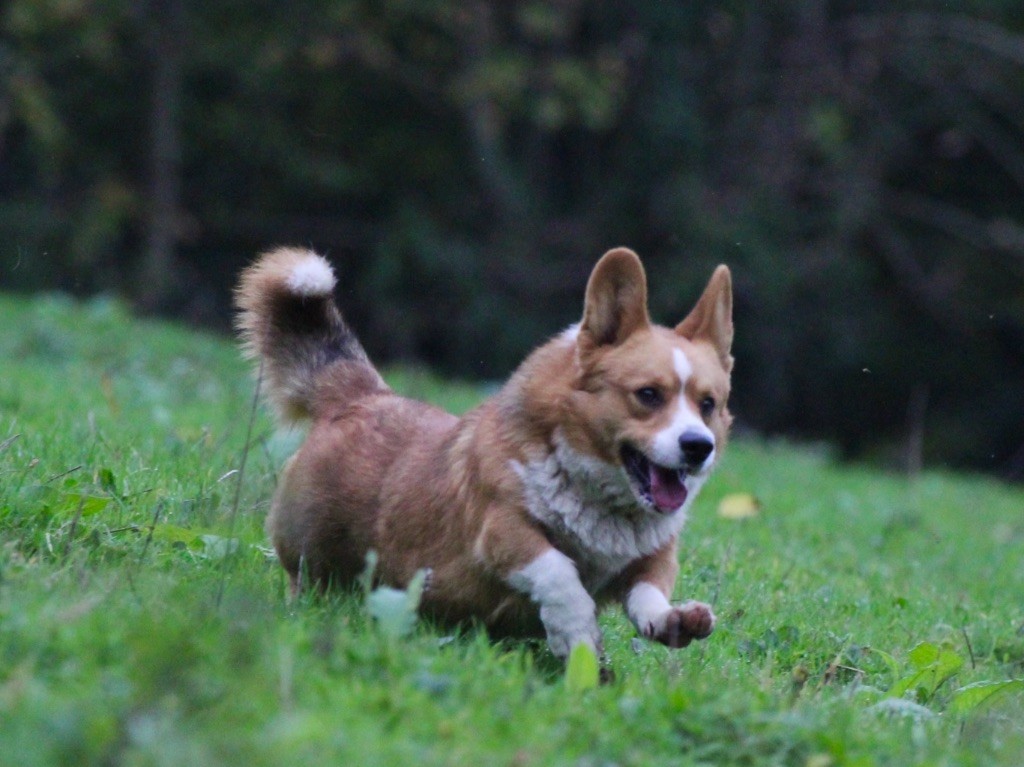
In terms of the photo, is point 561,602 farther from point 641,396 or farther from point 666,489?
point 641,396

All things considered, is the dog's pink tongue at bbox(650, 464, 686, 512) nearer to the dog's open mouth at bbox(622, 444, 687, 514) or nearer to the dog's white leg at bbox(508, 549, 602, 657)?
the dog's open mouth at bbox(622, 444, 687, 514)

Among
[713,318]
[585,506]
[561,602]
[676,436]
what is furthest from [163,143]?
[561,602]

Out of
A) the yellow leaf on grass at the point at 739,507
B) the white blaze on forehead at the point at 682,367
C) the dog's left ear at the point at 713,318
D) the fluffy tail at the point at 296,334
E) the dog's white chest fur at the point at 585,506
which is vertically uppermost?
the dog's left ear at the point at 713,318

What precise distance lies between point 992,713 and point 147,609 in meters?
2.66

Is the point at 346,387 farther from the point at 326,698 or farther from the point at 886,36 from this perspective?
the point at 886,36

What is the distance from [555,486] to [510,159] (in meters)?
18.1

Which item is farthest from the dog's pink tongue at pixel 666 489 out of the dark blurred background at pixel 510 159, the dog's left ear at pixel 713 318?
the dark blurred background at pixel 510 159

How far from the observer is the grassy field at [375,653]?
3.26m

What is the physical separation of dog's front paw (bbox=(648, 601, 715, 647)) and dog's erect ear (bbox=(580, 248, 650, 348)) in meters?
1.03

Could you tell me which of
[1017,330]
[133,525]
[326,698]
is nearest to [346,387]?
[133,525]

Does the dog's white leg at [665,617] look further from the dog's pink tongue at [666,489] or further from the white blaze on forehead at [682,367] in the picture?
the white blaze on forehead at [682,367]

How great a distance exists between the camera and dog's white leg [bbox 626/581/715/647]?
4.30 m

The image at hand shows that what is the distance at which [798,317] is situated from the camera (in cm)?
2139

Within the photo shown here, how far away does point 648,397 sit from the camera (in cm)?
475
